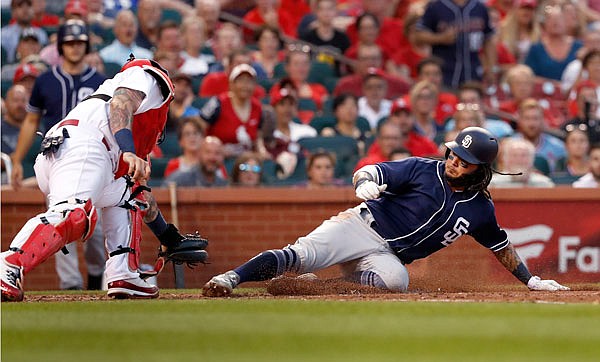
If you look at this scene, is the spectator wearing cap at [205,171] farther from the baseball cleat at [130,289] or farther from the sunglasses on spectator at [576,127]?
the sunglasses on spectator at [576,127]

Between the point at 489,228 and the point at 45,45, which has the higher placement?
the point at 45,45

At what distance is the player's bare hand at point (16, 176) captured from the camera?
11.0 m

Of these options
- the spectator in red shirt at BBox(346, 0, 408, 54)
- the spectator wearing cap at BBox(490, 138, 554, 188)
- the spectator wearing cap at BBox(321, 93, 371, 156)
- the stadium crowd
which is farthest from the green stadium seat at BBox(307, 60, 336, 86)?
the spectator wearing cap at BBox(490, 138, 554, 188)

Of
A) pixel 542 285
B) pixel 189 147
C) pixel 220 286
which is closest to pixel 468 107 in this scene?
pixel 189 147

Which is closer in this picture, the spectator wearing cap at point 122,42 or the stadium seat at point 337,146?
the stadium seat at point 337,146

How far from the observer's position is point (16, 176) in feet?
36.5

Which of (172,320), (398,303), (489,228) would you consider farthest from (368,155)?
(172,320)

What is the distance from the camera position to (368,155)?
12922 mm

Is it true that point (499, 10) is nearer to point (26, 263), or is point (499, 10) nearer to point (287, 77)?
point (287, 77)

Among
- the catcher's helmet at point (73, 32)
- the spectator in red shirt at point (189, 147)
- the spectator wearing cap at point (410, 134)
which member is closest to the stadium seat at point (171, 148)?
the spectator in red shirt at point (189, 147)

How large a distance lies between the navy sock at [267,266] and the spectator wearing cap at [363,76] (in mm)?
6386

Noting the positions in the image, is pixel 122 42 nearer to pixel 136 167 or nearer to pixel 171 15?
pixel 171 15

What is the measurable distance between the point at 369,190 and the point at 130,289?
70.7 inches

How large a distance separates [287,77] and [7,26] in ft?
11.5
